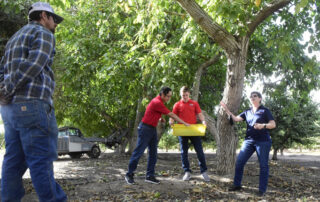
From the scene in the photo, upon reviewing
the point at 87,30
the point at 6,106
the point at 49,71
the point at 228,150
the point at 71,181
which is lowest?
the point at 71,181

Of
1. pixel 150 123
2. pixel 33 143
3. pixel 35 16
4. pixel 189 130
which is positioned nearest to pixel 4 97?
pixel 33 143

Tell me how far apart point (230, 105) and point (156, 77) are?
2.38 m

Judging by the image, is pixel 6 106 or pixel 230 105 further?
pixel 230 105

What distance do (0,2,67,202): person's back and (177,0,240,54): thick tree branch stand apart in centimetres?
370

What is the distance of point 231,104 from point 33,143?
516 cm

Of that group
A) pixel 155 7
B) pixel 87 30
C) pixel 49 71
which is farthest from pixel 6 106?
pixel 87 30

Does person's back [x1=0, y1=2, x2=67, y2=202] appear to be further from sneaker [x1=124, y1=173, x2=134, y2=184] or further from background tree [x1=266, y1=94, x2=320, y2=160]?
background tree [x1=266, y1=94, x2=320, y2=160]

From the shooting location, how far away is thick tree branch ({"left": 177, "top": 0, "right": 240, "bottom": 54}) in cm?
604

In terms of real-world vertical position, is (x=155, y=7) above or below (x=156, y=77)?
above

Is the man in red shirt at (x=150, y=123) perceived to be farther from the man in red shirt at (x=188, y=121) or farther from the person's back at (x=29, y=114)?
the person's back at (x=29, y=114)

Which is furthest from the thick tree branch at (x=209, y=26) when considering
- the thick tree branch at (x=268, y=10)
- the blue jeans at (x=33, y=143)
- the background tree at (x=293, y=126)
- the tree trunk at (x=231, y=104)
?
the background tree at (x=293, y=126)

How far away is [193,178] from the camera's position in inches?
270

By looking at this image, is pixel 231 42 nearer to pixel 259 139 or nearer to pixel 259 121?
pixel 259 121

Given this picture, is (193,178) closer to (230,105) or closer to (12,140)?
(230,105)
